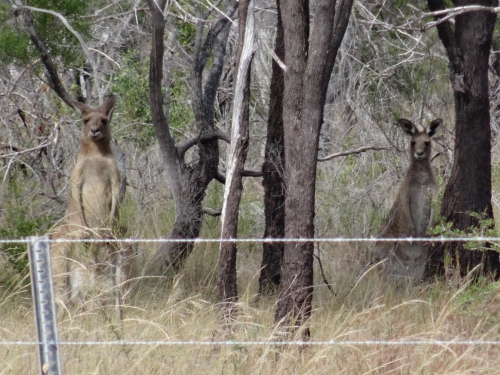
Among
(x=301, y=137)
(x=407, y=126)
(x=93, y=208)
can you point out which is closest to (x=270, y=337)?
(x=301, y=137)

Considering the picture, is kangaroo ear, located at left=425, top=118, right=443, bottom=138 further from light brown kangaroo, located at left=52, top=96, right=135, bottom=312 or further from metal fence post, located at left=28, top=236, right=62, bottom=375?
metal fence post, located at left=28, top=236, right=62, bottom=375

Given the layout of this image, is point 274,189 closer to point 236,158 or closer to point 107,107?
point 236,158

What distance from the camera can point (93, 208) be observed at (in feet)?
23.3

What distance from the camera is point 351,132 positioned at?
35.6 ft

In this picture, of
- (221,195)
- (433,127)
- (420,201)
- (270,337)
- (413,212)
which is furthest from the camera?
(221,195)

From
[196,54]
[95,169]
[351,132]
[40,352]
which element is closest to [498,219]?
[351,132]

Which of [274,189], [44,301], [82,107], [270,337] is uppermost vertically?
[82,107]

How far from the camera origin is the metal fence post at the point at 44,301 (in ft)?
11.2

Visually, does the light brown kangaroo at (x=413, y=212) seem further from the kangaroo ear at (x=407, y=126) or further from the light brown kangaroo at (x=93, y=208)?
the light brown kangaroo at (x=93, y=208)

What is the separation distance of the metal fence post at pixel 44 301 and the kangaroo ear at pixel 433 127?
18.8 feet

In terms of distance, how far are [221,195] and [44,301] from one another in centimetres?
611

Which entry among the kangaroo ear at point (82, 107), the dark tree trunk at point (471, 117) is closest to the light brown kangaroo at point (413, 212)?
the dark tree trunk at point (471, 117)

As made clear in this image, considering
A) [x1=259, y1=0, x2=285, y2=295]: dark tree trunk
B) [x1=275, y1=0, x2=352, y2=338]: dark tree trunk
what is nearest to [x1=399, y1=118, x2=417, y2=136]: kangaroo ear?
[x1=259, y1=0, x2=285, y2=295]: dark tree trunk

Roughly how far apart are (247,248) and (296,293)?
11.8 feet
